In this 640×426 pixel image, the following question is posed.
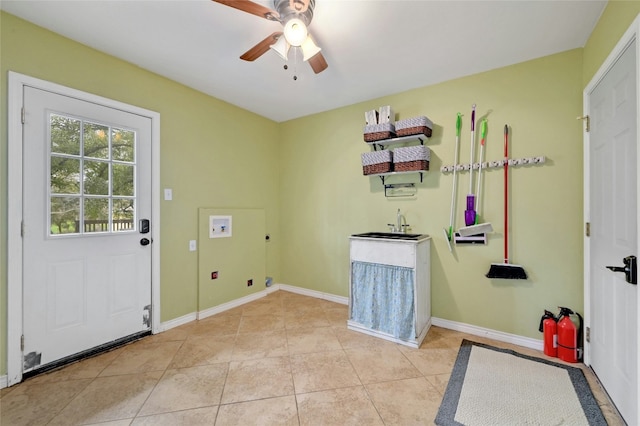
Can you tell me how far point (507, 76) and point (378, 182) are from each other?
59.5 inches

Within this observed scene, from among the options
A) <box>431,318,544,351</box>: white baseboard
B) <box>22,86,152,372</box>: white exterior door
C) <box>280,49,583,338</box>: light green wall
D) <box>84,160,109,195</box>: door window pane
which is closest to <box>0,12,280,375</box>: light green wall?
<box>22,86,152,372</box>: white exterior door

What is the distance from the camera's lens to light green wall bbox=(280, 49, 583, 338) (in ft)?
7.08

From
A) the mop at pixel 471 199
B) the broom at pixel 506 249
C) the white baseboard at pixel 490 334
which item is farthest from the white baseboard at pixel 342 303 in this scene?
the mop at pixel 471 199

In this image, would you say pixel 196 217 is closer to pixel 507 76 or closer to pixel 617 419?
pixel 507 76

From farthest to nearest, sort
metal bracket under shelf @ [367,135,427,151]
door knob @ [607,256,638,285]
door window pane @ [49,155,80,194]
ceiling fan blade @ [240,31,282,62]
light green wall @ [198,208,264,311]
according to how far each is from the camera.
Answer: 1. light green wall @ [198,208,264,311]
2. metal bracket under shelf @ [367,135,427,151]
3. door window pane @ [49,155,80,194]
4. ceiling fan blade @ [240,31,282,62]
5. door knob @ [607,256,638,285]

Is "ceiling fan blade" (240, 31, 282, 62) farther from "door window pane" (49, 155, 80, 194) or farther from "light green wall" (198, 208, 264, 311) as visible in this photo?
"light green wall" (198, 208, 264, 311)

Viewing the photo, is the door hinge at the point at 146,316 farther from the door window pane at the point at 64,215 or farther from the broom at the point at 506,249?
the broom at the point at 506,249

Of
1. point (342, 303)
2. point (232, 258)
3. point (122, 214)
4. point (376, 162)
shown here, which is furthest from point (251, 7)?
point (342, 303)

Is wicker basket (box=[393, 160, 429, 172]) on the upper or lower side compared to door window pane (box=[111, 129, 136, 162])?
lower

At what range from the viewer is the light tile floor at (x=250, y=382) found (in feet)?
5.00

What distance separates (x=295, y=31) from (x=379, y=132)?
4.83 ft

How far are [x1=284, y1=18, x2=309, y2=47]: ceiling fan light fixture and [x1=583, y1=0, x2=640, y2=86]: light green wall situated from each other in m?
1.68

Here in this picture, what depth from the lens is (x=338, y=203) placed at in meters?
3.43

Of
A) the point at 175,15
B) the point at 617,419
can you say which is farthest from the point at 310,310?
the point at 175,15
